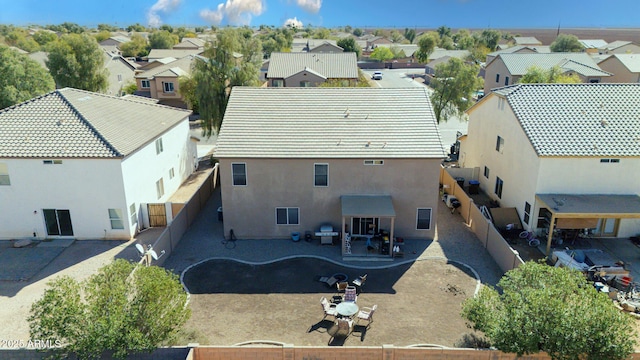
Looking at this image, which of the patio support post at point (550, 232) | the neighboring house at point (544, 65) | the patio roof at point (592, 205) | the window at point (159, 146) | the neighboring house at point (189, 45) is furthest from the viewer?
the neighboring house at point (189, 45)

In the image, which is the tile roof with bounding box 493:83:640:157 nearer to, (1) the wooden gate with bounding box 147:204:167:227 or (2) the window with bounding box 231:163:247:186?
(2) the window with bounding box 231:163:247:186

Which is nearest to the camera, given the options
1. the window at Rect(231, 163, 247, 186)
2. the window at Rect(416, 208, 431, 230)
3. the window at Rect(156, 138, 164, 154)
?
the window at Rect(231, 163, 247, 186)

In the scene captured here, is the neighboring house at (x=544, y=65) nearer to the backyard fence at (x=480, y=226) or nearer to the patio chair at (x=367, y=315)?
the backyard fence at (x=480, y=226)

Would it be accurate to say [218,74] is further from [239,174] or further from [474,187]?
[474,187]

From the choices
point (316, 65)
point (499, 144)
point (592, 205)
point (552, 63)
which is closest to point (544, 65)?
point (552, 63)


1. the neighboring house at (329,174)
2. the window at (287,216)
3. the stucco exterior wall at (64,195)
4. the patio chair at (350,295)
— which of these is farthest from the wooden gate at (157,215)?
the patio chair at (350,295)

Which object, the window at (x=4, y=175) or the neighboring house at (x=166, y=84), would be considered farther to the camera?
the neighboring house at (x=166, y=84)

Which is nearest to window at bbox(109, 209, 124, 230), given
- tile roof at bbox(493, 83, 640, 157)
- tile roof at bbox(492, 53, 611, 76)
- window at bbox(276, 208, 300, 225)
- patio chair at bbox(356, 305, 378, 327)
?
window at bbox(276, 208, 300, 225)
